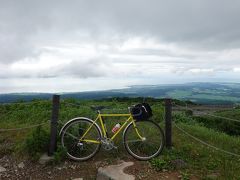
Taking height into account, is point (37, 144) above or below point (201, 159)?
above

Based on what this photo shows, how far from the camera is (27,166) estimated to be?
24.7ft

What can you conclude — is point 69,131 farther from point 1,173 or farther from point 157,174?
point 157,174

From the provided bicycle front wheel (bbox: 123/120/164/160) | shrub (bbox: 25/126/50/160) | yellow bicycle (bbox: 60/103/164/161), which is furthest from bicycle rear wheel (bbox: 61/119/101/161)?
bicycle front wheel (bbox: 123/120/164/160)

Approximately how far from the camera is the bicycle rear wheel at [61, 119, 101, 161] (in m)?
Answer: 7.72

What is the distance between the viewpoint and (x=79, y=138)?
778 cm

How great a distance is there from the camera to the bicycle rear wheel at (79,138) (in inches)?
304

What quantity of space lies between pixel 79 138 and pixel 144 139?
5.69 feet

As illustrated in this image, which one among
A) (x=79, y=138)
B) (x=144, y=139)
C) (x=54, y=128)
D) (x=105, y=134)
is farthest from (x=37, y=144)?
(x=144, y=139)

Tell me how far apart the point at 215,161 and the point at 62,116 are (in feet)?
24.7

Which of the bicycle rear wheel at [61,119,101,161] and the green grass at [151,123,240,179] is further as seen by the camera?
the bicycle rear wheel at [61,119,101,161]

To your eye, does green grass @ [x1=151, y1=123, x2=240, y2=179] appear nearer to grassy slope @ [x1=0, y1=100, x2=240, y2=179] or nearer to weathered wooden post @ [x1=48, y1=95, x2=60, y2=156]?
grassy slope @ [x1=0, y1=100, x2=240, y2=179]

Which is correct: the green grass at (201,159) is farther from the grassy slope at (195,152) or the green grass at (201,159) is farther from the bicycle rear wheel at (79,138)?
the bicycle rear wheel at (79,138)

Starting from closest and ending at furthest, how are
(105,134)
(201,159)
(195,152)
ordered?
1. (201,159)
2. (105,134)
3. (195,152)

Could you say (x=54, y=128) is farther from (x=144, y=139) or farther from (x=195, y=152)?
(x=195, y=152)
